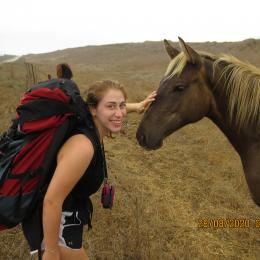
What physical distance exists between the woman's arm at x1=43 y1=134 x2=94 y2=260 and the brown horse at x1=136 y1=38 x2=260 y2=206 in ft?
4.90

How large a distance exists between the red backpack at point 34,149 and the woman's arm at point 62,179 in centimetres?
10

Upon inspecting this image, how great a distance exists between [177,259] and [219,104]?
5.62 ft

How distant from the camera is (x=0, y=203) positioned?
197 cm

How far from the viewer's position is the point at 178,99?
3258 mm

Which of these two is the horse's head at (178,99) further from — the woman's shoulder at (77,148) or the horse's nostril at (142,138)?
the woman's shoulder at (77,148)

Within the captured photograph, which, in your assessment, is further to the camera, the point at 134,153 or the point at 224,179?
the point at 134,153

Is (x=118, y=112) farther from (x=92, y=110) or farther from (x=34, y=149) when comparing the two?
(x=34, y=149)

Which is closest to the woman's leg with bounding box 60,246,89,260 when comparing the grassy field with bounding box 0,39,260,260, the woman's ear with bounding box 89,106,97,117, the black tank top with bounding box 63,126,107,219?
the black tank top with bounding box 63,126,107,219

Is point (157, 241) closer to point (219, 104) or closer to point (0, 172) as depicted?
point (219, 104)

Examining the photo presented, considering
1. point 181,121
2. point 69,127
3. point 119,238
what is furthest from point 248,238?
point 69,127

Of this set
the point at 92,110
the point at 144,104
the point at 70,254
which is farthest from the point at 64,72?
the point at 70,254

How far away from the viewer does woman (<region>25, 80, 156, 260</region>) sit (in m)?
1.84

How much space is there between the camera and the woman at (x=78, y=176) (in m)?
1.84

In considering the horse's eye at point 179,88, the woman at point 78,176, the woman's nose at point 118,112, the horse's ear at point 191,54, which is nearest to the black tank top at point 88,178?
the woman at point 78,176
